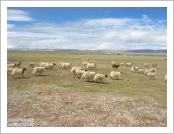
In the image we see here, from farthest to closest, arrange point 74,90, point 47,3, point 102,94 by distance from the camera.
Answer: point 74,90 < point 102,94 < point 47,3

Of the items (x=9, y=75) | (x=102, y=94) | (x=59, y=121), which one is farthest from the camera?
(x=9, y=75)

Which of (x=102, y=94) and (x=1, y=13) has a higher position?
(x=1, y=13)

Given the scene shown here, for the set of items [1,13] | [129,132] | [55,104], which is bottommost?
[129,132]

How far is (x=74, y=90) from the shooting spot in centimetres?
2158

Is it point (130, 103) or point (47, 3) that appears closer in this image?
point (47, 3)

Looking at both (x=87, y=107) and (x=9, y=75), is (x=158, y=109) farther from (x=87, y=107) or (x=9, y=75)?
(x=9, y=75)

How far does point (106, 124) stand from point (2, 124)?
274 inches

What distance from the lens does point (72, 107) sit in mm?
16000

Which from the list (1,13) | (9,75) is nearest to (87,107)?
(1,13)

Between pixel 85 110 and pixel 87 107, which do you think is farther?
pixel 87 107

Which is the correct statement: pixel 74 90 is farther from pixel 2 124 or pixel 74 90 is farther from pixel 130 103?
pixel 2 124

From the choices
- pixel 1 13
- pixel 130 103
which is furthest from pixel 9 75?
pixel 130 103

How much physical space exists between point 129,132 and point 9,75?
23461 mm

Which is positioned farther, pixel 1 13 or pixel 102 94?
pixel 102 94
